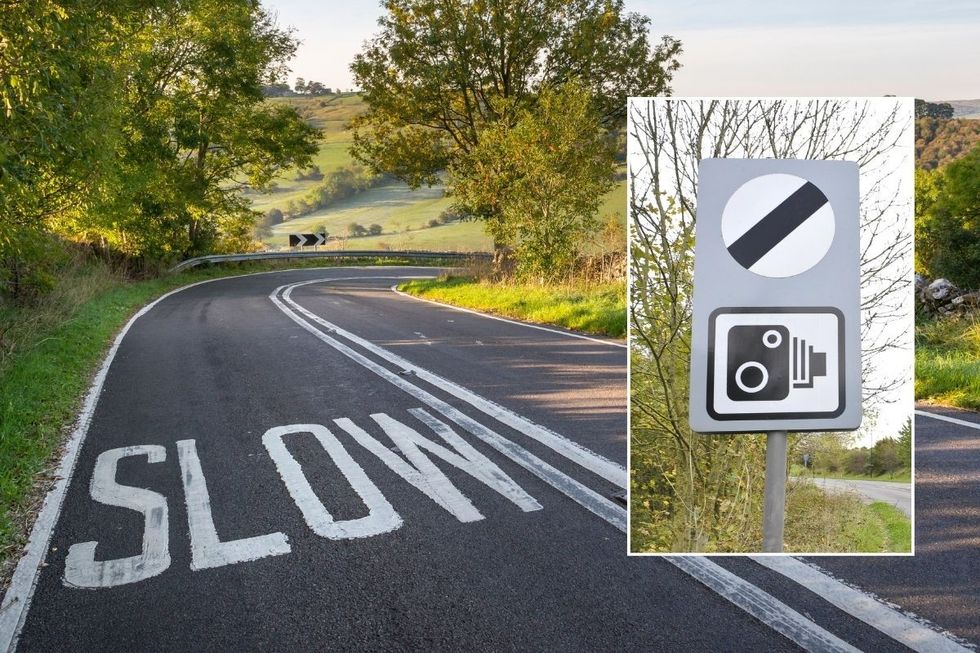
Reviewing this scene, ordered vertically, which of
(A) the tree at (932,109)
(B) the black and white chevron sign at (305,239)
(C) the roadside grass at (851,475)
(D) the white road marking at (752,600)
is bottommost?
(D) the white road marking at (752,600)

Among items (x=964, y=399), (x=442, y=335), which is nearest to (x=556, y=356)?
(x=442, y=335)

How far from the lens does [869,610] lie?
10.6ft

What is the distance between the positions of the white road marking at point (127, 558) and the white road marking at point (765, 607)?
2926 millimetres

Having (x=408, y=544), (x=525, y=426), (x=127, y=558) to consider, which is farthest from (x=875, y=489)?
(x=525, y=426)

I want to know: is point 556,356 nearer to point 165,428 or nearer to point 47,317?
point 165,428

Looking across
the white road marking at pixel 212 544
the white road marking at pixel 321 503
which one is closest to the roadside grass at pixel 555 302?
the white road marking at pixel 321 503

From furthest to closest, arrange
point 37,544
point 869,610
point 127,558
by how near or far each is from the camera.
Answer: point 37,544
point 127,558
point 869,610

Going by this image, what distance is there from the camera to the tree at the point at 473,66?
26.8 metres

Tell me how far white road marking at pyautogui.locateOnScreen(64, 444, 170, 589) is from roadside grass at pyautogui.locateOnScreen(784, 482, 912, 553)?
375cm

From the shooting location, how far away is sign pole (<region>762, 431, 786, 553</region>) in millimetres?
1229

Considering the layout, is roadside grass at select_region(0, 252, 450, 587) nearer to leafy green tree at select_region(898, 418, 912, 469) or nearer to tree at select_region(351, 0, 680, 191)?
leafy green tree at select_region(898, 418, 912, 469)

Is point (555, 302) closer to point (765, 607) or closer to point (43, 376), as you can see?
point (43, 376)

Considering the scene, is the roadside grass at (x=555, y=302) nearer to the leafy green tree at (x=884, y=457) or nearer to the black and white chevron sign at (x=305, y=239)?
the leafy green tree at (x=884, y=457)

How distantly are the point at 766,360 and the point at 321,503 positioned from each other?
431cm
